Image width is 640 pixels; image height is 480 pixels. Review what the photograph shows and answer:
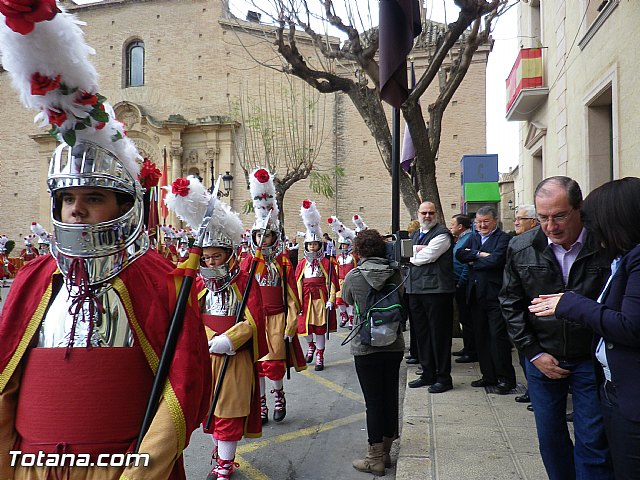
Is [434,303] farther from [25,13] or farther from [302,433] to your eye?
[25,13]

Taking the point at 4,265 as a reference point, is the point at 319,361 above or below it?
below

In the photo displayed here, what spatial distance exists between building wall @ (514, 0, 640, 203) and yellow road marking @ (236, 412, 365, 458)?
17.9 feet

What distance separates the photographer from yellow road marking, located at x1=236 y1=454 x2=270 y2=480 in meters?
4.15

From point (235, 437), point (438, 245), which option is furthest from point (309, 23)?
point (235, 437)

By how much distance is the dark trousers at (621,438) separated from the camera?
2.10 meters

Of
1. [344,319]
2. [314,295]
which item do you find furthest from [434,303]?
[344,319]

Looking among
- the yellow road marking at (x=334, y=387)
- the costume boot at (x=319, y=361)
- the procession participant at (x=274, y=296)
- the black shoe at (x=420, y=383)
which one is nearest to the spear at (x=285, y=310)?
the procession participant at (x=274, y=296)

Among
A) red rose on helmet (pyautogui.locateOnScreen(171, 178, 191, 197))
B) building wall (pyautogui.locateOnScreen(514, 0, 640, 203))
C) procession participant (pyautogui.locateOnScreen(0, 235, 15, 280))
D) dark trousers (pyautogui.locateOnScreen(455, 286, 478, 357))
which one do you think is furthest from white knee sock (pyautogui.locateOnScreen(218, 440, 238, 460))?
procession participant (pyautogui.locateOnScreen(0, 235, 15, 280))

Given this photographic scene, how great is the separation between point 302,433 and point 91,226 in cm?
373

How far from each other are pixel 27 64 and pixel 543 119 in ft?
42.9

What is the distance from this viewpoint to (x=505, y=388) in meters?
5.48

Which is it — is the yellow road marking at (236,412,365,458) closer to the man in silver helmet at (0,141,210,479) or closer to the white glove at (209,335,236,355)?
the white glove at (209,335,236,355)

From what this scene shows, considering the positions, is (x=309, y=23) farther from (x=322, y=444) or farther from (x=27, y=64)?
(x=27, y=64)

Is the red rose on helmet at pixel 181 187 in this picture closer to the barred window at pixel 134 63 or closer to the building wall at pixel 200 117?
the building wall at pixel 200 117
